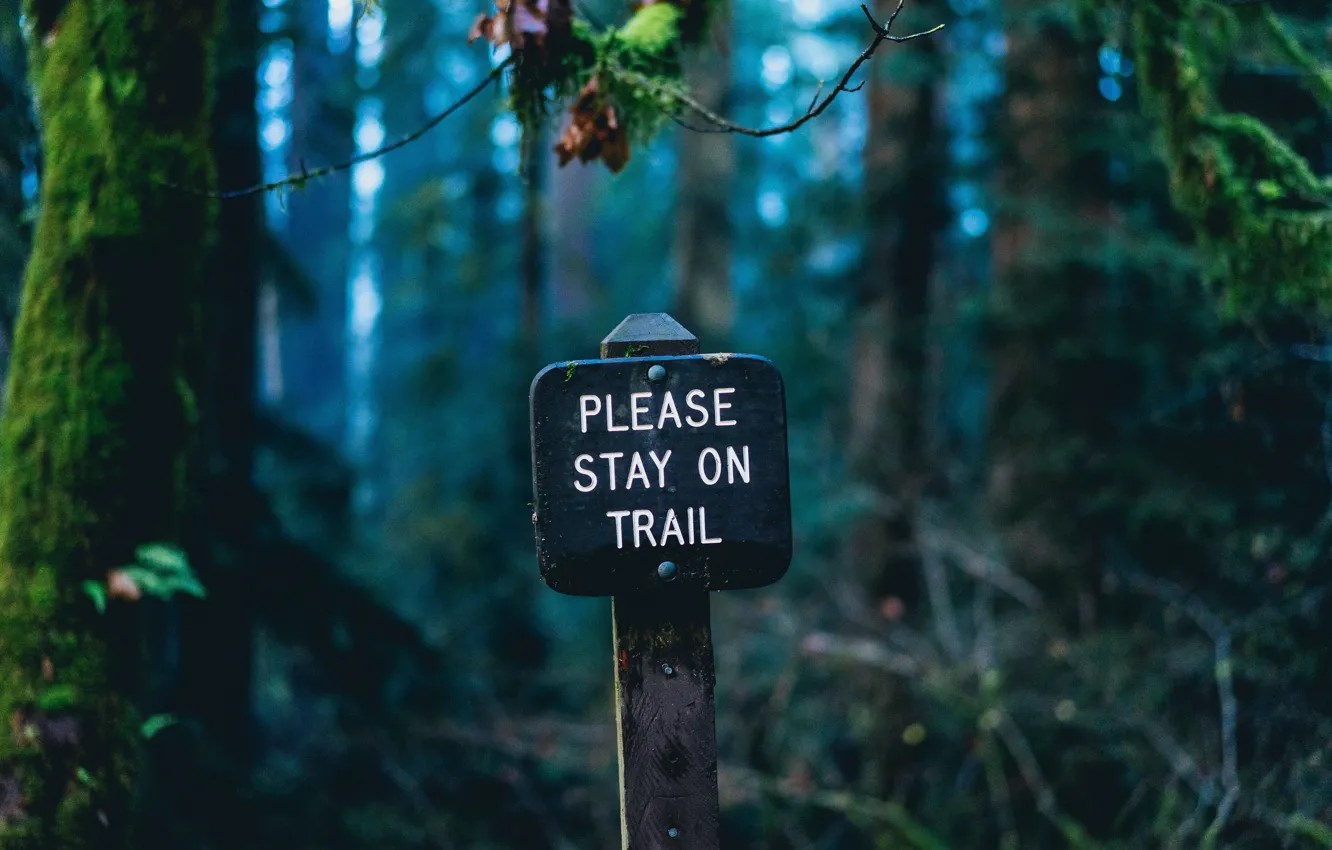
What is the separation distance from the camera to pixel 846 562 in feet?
29.0

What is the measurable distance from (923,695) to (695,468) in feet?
17.7

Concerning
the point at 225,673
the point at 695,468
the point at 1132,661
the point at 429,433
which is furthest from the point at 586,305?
the point at 695,468

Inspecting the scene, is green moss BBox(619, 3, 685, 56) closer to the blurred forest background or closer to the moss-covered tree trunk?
the blurred forest background

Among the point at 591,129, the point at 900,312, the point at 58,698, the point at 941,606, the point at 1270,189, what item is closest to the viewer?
the point at 58,698

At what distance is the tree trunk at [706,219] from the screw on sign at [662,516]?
7.88m

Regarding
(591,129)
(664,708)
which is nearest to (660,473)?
(664,708)

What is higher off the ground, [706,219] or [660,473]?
[706,219]

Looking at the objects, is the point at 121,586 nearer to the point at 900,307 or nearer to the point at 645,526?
the point at 645,526

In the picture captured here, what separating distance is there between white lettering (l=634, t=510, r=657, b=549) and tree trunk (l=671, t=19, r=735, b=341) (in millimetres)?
7939

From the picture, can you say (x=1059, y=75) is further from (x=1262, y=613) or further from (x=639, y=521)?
(x=639, y=521)

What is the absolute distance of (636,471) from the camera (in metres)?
2.03

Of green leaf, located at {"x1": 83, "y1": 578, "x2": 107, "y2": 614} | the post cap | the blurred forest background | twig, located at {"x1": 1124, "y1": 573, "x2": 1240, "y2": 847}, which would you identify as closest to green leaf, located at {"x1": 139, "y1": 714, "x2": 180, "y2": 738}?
green leaf, located at {"x1": 83, "y1": 578, "x2": 107, "y2": 614}

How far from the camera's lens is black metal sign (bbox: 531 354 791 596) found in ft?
6.59

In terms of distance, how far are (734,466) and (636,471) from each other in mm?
208
